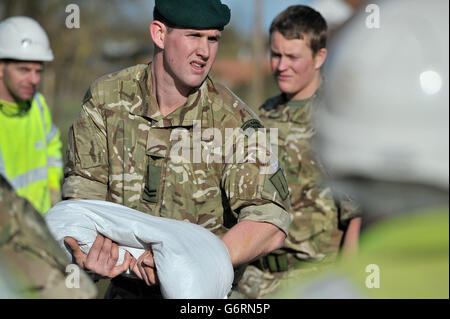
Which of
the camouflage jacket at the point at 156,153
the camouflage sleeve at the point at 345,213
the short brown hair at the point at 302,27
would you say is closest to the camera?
the camouflage jacket at the point at 156,153

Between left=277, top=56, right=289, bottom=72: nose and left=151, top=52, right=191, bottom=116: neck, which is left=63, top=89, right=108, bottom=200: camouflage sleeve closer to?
left=151, top=52, right=191, bottom=116: neck

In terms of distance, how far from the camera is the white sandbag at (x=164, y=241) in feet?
7.25

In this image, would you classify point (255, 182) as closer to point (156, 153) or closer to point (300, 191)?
point (156, 153)

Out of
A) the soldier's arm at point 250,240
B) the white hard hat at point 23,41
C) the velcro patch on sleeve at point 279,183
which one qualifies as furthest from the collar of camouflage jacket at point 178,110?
the white hard hat at point 23,41

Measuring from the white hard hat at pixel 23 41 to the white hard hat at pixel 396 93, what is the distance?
13.6ft

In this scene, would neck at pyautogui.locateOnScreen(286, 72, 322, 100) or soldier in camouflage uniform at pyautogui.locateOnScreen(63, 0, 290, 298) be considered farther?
neck at pyautogui.locateOnScreen(286, 72, 322, 100)

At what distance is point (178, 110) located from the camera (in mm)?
3025

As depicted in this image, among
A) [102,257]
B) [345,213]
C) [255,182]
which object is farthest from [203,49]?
[345,213]

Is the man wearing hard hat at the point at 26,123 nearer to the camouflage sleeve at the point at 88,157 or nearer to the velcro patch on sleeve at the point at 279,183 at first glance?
the camouflage sleeve at the point at 88,157

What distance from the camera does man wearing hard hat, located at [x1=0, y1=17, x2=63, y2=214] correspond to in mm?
5176

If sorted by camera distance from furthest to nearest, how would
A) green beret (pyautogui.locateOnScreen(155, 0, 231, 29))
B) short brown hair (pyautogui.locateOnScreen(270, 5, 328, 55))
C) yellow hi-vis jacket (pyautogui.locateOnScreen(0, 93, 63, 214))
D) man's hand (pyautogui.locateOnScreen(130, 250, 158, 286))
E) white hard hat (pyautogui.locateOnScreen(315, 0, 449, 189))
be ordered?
yellow hi-vis jacket (pyautogui.locateOnScreen(0, 93, 63, 214))
short brown hair (pyautogui.locateOnScreen(270, 5, 328, 55))
green beret (pyautogui.locateOnScreen(155, 0, 231, 29))
man's hand (pyautogui.locateOnScreen(130, 250, 158, 286))
white hard hat (pyautogui.locateOnScreen(315, 0, 449, 189))

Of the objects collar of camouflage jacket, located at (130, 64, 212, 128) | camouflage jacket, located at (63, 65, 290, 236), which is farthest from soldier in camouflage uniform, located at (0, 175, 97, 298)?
collar of camouflage jacket, located at (130, 64, 212, 128)

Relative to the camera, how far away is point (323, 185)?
13.9ft

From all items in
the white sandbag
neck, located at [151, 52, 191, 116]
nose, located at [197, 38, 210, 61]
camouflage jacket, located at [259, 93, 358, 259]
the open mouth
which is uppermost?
nose, located at [197, 38, 210, 61]
